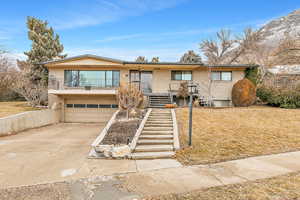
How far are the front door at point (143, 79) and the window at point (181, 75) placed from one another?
8.06ft

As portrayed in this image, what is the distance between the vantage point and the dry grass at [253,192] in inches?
132

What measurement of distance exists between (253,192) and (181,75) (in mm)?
14579

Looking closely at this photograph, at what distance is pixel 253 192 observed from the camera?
3.51 meters

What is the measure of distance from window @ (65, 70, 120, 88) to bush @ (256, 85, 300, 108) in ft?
45.7

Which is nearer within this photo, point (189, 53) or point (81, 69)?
point (81, 69)

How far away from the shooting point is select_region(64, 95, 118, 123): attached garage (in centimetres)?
1666

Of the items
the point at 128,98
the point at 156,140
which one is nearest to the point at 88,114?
the point at 128,98

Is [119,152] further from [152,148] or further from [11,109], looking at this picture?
[11,109]

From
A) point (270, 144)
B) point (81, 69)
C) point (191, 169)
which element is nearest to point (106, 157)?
point (191, 169)

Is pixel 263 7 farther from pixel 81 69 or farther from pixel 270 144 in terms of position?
pixel 81 69

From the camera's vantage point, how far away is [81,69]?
16.8 m

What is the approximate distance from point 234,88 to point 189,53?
60.2 feet

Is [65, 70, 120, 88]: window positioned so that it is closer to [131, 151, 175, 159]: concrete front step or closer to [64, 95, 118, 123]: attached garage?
[64, 95, 118, 123]: attached garage

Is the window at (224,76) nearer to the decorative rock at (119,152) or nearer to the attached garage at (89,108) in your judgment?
the attached garage at (89,108)
